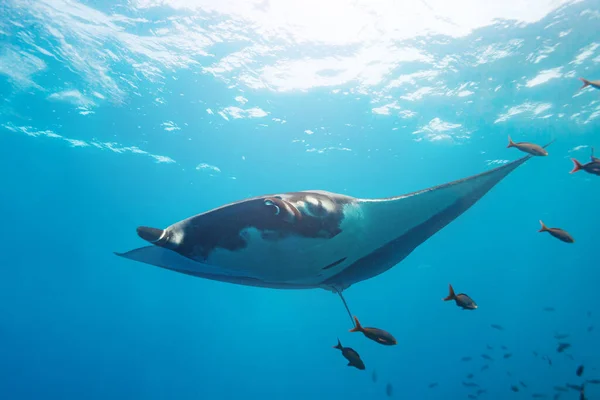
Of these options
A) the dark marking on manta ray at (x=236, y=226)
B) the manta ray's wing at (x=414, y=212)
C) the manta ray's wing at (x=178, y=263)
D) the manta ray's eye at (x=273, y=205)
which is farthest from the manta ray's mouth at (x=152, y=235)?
the manta ray's wing at (x=414, y=212)

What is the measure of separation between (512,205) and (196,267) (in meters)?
28.3

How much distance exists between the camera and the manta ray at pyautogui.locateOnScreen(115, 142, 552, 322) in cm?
161

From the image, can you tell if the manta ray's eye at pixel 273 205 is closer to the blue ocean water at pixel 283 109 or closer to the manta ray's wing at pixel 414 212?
the manta ray's wing at pixel 414 212

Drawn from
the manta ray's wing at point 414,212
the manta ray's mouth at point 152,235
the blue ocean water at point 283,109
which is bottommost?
the manta ray's wing at point 414,212

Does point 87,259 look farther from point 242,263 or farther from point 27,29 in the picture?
point 242,263

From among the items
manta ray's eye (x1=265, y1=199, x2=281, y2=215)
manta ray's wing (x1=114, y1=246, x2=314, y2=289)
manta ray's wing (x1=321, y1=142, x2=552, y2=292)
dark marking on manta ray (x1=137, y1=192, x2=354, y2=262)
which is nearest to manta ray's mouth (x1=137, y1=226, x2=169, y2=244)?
dark marking on manta ray (x1=137, y1=192, x2=354, y2=262)

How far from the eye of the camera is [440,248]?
101ft

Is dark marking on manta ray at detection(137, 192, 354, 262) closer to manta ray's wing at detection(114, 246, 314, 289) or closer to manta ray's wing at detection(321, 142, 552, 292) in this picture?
manta ray's wing at detection(114, 246, 314, 289)

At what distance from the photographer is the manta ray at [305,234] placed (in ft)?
5.27

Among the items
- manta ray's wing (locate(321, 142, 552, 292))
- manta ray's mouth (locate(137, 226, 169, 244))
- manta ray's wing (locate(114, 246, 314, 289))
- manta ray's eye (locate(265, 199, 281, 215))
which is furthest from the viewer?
manta ray's wing (locate(321, 142, 552, 292))

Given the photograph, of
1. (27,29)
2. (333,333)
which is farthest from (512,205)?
(333,333)

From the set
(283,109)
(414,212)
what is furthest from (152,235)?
(283,109)

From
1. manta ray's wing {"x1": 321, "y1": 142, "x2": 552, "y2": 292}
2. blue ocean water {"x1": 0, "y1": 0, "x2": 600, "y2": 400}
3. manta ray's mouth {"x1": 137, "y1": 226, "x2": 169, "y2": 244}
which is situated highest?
blue ocean water {"x1": 0, "y1": 0, "x2": 600, "y2": 400}

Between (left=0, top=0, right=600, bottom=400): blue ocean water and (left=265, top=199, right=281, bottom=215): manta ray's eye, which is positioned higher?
(left=0, top=0, right=600, bottom=400): blue ocean water
